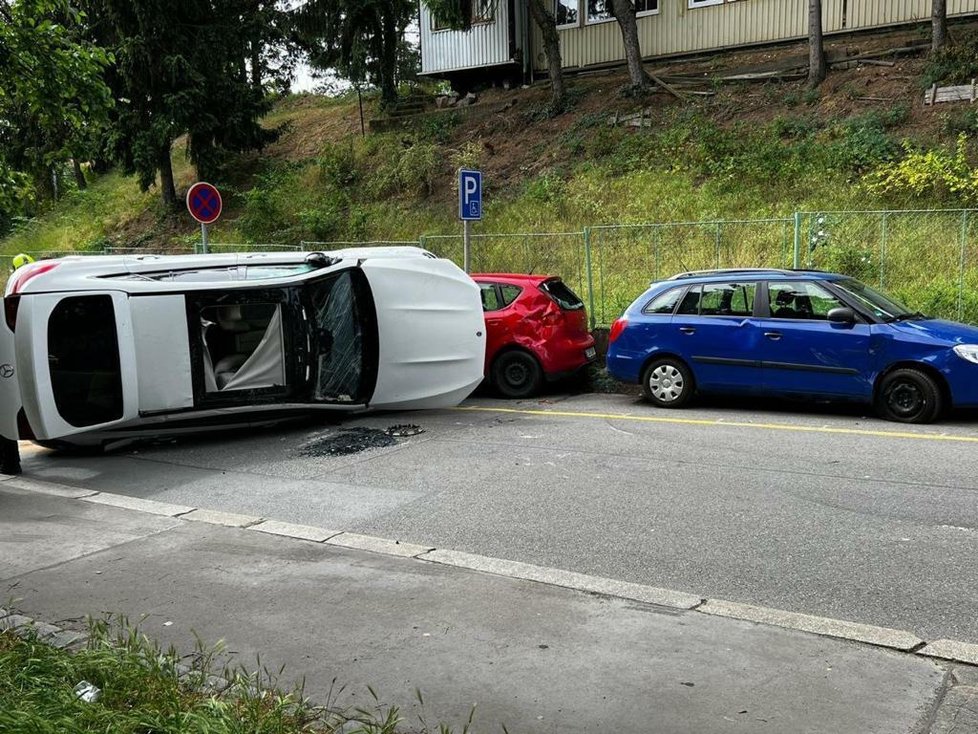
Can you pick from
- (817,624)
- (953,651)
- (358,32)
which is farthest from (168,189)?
(953,651)

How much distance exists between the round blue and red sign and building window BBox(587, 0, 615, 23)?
16.5 metres

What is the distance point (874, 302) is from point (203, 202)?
9356 mm

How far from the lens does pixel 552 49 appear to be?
936 inches

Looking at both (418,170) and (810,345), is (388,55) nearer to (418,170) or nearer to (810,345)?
(418,170)

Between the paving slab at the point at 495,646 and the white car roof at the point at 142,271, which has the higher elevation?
the white car roof at the point at 142,271

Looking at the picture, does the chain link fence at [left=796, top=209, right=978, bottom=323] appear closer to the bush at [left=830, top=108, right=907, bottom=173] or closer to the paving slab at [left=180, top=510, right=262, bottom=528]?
the bush at [left=830, top=108, right=907, bottom=173]

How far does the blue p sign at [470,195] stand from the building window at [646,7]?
14.3m

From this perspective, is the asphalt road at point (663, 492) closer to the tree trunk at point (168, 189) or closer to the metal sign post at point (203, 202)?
the metal sign post at point (203, 202)

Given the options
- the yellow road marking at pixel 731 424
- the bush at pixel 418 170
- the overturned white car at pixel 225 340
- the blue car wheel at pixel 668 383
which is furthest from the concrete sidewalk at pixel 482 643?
the bush at pixel 418 170

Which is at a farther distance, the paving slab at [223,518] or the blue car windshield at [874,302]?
the blue car windshield at [874,302]

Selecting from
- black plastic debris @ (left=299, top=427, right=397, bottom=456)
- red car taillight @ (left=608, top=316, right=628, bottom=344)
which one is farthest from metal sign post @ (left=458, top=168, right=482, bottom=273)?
black plastic debris @ (left=299, top=427, right=397, bottom=456)

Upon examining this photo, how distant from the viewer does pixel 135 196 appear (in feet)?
103

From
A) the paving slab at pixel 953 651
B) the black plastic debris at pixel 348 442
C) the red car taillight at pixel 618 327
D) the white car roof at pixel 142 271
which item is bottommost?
the black plastic debris at pixel 348 442

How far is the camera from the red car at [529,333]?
11.8 m
